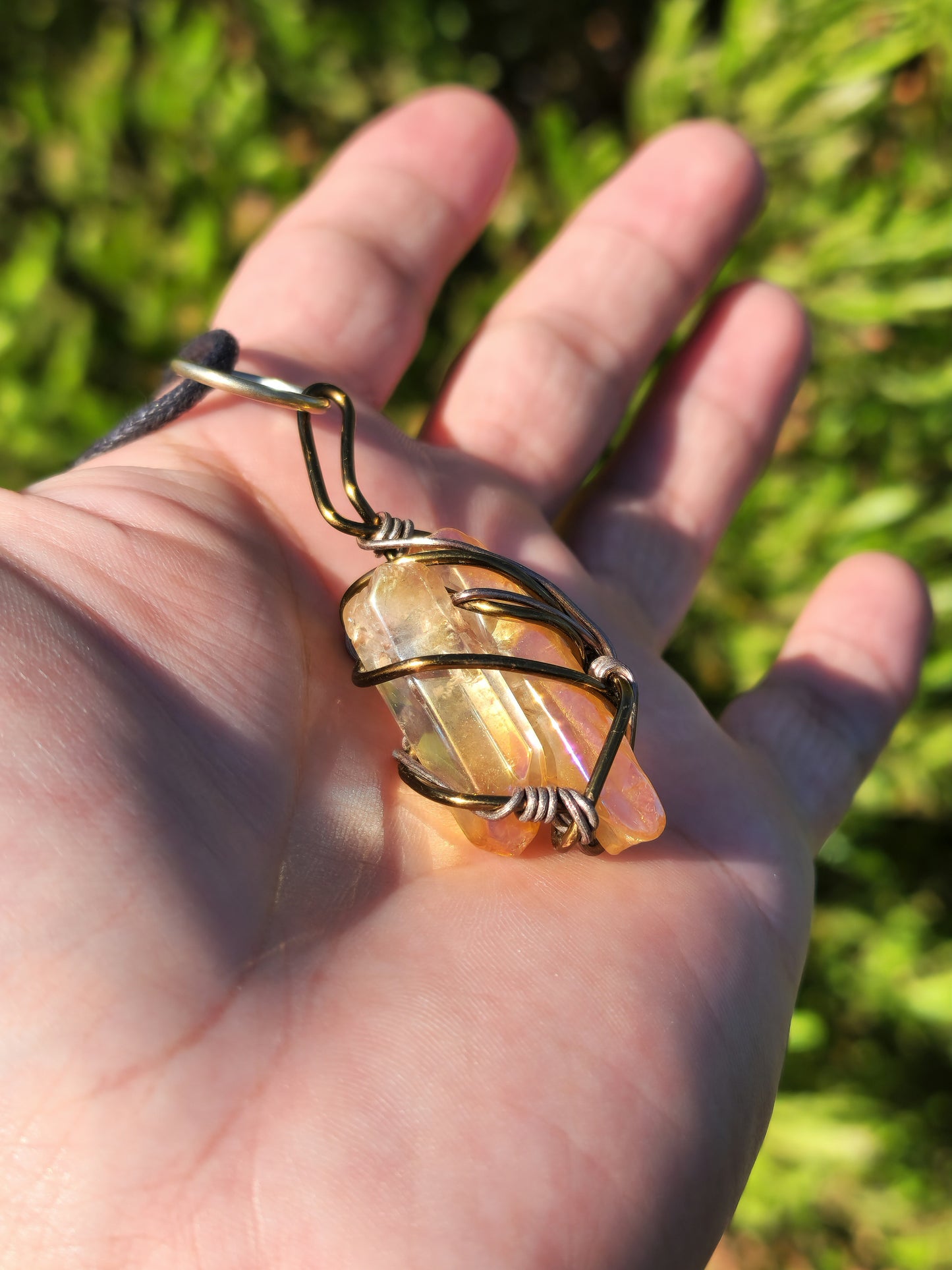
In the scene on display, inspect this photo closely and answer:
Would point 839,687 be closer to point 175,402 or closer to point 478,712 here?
point 478,712

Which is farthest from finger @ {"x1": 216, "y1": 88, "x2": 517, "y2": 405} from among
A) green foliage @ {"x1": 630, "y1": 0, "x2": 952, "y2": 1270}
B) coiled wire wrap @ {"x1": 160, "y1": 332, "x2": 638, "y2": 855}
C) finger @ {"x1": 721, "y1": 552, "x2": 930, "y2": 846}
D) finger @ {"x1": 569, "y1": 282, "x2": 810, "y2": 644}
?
finger @ {"x1": 721, "y1": 552, "x2": 930, "y2": 846}

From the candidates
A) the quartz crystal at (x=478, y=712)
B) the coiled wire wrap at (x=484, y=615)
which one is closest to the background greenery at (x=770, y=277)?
the coiled wire wrap at (x=484, y=615)

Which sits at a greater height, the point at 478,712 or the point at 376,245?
the point at 376,245

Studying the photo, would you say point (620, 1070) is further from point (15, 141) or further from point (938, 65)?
point (938, 65)

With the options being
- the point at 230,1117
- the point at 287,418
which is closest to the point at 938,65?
the point at 287,418

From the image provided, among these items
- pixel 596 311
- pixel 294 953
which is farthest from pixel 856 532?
pixel 294 953

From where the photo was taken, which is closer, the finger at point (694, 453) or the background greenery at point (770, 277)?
the finger at point (694, 453)

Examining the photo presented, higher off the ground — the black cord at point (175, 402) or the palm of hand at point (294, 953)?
the black cord at point (175, 402)

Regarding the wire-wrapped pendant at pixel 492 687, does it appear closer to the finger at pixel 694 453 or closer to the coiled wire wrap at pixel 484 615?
the coiled wire wrap at pixel 484 615
